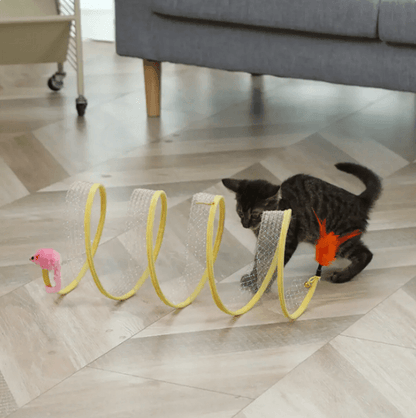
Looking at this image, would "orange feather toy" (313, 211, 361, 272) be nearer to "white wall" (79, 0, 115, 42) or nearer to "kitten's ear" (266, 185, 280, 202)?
"kitten's ear" (266, 185, 280, 202)

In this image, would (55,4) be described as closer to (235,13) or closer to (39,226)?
(235,13)

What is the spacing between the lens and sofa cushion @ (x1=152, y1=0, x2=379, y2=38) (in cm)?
186

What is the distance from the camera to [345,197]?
1.46m

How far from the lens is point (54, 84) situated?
243 centimetres

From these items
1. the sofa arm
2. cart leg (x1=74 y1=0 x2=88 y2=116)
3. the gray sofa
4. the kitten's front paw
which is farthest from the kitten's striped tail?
cart leg (x1=74 y1=0 x2=88 y2=116)

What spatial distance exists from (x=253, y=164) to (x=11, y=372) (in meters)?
1.01

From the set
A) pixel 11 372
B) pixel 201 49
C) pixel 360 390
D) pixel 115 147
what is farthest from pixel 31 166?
pixel 360 390

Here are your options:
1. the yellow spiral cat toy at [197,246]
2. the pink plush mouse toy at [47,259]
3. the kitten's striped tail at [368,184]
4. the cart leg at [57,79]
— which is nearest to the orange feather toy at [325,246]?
the yellow spiral cat toy at [197,246]

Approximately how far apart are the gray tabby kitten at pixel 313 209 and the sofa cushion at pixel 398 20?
0.54 m

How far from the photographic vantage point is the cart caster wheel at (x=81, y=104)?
2.23 m

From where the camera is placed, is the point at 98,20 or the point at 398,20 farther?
the point at 98,20

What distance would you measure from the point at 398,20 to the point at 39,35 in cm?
110

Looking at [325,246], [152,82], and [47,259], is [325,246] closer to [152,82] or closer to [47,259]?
[47,259]

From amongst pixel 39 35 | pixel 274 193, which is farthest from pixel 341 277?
pixel 39 35
